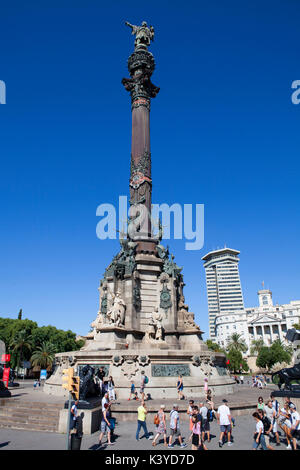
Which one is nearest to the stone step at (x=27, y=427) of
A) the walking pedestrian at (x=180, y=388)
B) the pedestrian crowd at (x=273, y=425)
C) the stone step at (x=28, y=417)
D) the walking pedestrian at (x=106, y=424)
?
the stone step at (x=28, y=417)

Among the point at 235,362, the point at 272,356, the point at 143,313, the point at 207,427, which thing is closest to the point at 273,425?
the point at 207,427

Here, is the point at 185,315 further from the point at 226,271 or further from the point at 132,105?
the point at 226,271

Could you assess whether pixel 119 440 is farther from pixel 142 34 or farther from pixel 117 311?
pixel 142 34

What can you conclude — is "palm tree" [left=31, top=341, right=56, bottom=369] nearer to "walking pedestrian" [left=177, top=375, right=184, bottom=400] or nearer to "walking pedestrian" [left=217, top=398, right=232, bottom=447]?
"walking pedestrian" [left=177, top=375, right=184, bottom=400]

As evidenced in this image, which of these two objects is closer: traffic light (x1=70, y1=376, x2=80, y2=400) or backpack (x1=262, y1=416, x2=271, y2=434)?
traffic light (x1=70, y1=376, x2=80, y2=400)

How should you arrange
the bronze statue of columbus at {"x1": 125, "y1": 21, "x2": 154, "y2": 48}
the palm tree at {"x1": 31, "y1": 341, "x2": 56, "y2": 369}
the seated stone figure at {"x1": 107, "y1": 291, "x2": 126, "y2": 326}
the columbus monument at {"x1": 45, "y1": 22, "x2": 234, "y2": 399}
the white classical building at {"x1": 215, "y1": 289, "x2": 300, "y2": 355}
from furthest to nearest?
the white classical building at {"x1": 215, "y1": 289, "x2": 300, "y2": 355} → the palm tree at {"x1": 31, "y1": 341, "x2": 56, "y2": 369} → the bronze statue of columbus at {"x1": 125, "y1": 21, "x2": 154, "y2": 48} → the seated stone figure at {"x1": 107, "y1": 291, "x2": 126, "y2": 326} → the columbus monument at {"x1": 45, "y1": 22, "x2": 234, "y2": 399}

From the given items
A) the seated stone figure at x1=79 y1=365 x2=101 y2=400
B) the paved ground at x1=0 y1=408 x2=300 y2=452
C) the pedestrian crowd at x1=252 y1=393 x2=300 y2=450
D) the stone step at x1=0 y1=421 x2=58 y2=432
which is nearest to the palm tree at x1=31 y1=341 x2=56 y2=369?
the stone step at x1=0 y1=421 x2=58 y2=432

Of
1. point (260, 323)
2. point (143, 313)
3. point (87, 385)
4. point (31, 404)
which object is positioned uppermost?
point (260, 323)

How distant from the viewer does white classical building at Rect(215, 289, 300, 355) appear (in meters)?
115

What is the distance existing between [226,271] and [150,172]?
566 feet

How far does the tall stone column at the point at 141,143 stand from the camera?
26500mm

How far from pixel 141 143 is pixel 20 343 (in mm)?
40961

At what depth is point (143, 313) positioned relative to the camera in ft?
75.9

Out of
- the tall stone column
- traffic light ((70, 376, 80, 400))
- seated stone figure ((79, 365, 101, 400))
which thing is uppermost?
→ the tall stone column
